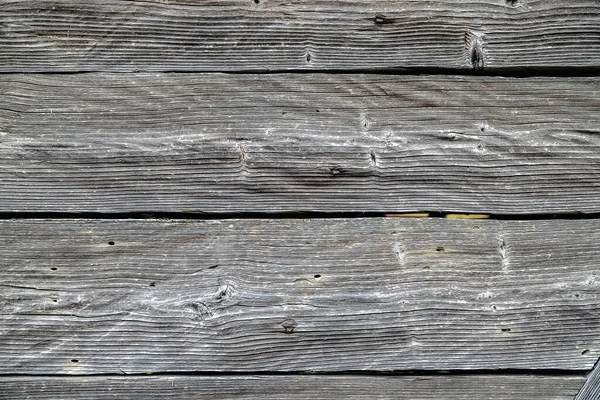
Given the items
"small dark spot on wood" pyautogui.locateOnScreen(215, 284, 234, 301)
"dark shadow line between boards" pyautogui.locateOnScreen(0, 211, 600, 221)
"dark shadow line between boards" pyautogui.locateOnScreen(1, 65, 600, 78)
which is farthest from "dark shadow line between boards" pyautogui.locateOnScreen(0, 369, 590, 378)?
"dark shadow line between boards" pyautogui.locateOnScreen(1, 65, 600, 78)

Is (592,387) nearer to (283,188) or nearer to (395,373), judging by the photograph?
(395,373)

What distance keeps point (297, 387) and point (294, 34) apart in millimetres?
564

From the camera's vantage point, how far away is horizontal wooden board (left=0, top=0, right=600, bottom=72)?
0.85 meters

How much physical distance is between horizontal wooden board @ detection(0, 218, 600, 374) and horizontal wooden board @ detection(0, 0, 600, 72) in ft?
0.82

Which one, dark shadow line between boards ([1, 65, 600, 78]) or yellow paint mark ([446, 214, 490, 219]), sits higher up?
dark shadow line between boards ([1, 65, 600, 78])

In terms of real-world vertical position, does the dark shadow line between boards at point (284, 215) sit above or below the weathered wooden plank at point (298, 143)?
below

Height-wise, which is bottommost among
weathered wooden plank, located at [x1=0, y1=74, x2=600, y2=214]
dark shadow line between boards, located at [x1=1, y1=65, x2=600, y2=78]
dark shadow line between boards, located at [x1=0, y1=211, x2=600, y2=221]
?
dark shadow line between boards, located at [x1=0, y1=211, x2=600, y2=221]

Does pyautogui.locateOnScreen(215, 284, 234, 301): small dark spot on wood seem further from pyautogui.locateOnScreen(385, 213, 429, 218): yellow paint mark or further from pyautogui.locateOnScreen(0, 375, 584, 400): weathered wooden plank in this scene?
pyautogui.locateOnScreen(385, 213, 429, 218): yellow paint mark

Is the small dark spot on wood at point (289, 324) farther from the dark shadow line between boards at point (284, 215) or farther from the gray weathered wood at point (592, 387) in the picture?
the gray weathered wood at point (592, 387)

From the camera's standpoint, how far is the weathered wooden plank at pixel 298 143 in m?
0.85

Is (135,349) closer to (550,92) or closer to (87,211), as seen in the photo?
(87,211)

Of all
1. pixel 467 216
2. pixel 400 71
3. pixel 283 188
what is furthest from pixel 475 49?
pixel 283 188

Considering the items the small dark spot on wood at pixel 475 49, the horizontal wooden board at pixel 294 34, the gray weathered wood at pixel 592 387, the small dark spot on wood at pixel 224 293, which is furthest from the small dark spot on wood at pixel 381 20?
the gray weathered wood at pixel 592 387

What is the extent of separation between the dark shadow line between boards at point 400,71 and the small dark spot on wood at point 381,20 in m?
0.07
